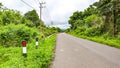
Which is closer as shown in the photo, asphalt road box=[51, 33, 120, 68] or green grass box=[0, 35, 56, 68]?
green grass box=[0, 35, 56, 68]

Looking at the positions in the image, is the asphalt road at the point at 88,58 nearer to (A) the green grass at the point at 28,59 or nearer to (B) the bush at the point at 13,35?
(A) the green grass at the point at 28,59

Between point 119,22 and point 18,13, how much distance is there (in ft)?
89.5

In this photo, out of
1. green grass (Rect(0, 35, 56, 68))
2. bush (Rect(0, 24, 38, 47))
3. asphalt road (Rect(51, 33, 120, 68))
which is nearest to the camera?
green grass (Rect(0, 35, 56, 68))

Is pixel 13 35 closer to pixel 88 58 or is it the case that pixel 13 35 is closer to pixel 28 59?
pixel 88 58

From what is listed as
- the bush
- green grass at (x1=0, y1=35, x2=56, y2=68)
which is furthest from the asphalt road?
the bush

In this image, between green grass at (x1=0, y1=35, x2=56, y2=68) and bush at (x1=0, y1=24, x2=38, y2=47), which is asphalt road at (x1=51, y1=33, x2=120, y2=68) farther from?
bush at (x1=0, y1=24, x2=38, y2=47)

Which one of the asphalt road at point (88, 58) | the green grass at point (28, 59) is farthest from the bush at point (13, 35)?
the green grass at point (28, 59)

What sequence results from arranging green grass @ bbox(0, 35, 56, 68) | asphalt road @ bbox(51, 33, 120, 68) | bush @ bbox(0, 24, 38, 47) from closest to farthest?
green grass @ bbox(0, 35, 56, 68) → asphalt road @ bbox(51, 33, 120, 68) → bush @ bbox(0, 24, 38, 47)

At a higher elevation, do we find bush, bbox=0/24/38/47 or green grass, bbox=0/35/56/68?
bush, bbox=0/24/38/47

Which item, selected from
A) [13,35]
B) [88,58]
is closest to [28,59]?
[88,58]

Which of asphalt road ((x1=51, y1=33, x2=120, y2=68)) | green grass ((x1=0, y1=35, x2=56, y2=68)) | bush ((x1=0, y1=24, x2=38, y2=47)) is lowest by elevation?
asphalt road ((x1=51, y1=33, x2=120, y2=68))

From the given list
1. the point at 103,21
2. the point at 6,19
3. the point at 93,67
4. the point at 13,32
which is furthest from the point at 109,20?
the point at 93,67

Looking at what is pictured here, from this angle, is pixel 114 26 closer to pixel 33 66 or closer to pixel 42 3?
pixel 42 3

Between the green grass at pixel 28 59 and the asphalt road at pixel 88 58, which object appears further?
the asphalt road at pixel 88 58
